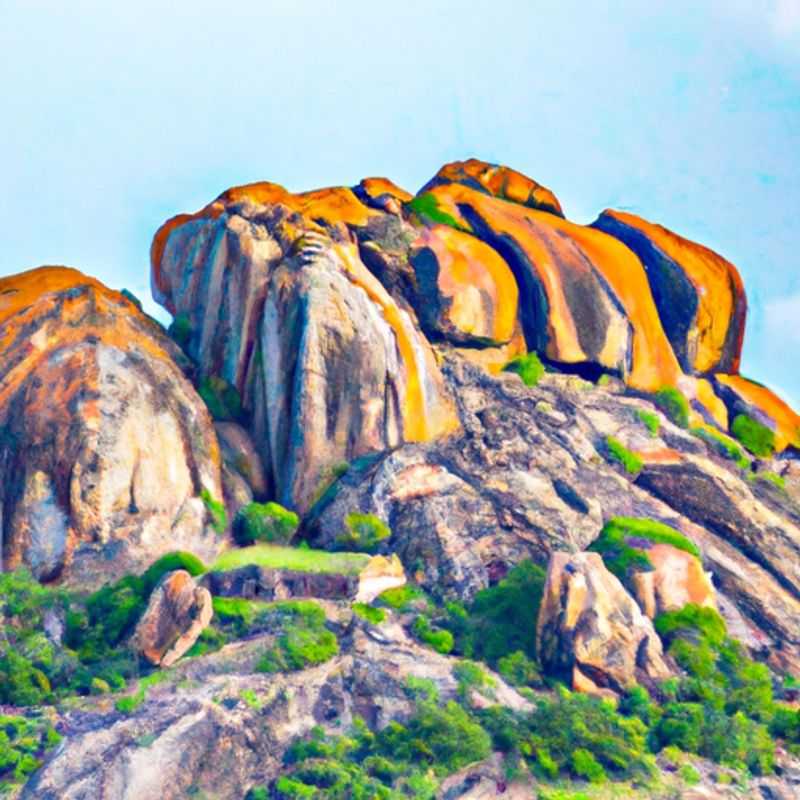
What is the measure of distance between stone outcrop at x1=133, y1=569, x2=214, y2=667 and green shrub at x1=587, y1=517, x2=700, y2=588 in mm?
15370

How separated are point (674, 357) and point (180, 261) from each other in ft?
82.6

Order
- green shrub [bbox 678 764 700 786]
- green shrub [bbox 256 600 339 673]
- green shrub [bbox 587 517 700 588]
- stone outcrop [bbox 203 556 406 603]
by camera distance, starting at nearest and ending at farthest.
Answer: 1. green shrub [bbox 678 764 700 786]
2. green shrub [bbox 256 600 339 673]
3. stone outcrop [bbox 203 556 406 603]
4. green shrub [bbox 587 517 700 588]

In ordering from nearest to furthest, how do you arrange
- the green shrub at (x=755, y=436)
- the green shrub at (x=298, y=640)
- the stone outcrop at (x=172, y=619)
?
the green shrub at (x=298, y=640)
the stone outcrop at (x=172, y=619)
the green shrub at (x=755, y=436)

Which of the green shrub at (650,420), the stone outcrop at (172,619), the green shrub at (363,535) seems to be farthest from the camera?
the green shrub at (650,420)

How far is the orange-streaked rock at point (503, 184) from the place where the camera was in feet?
248

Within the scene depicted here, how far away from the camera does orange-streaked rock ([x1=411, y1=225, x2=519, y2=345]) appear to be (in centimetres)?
6322

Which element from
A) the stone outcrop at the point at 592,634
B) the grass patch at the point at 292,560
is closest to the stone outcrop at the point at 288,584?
the grass patch at the point at 292,560

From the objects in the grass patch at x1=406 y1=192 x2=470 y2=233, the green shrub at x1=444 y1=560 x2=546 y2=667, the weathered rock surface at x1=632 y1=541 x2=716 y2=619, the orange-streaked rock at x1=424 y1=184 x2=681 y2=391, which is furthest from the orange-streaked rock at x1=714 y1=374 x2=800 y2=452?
the green shrub at x1=444 y1=560 x2=546 y2=667

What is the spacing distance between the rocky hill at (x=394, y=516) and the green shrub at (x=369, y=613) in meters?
0.16

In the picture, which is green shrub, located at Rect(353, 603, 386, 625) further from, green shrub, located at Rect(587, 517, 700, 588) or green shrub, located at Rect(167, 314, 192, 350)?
green shrub, located at Rect(167, 314, 192, 350)

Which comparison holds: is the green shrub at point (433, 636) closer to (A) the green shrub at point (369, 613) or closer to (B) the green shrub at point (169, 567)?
(A) the green shrub at point (369, 613)

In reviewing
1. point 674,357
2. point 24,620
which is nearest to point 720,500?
point 674,357

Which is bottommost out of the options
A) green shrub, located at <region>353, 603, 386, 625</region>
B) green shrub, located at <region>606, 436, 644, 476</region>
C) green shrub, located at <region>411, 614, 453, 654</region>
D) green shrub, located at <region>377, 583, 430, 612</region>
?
green shrub, located at <region>411, 614, 453, 654</region>

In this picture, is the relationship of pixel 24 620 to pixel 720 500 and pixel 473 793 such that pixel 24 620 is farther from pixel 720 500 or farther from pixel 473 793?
pixel 720 500
